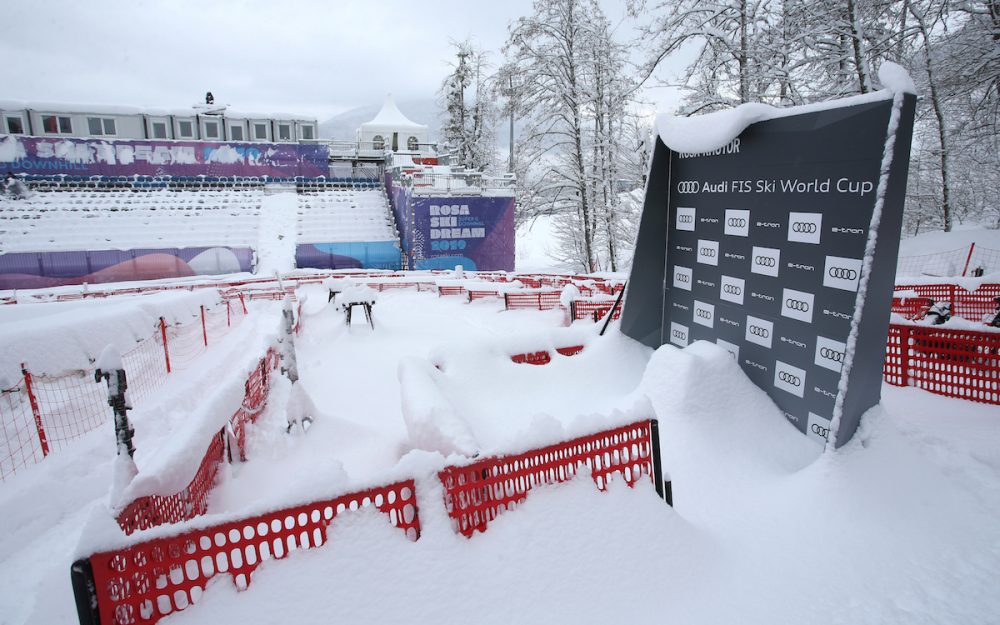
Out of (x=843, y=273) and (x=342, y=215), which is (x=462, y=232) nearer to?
(x=342, y=215)

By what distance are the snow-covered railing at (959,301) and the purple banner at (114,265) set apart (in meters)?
27.3

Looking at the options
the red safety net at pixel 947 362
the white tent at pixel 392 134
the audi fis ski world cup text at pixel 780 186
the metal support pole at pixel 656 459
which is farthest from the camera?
the white tent at pixel 392 134

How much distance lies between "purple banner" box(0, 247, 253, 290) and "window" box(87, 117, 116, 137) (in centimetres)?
1133

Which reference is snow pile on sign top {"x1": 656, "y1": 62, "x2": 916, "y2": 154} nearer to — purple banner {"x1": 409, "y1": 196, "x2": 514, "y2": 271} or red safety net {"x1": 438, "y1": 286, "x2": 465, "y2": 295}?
red safety net {"x1": 438, "y1": 286, "x2": 465, "y2": 295}

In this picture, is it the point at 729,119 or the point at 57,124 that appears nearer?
the point at 729,119

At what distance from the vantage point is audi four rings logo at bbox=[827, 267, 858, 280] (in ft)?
14.5

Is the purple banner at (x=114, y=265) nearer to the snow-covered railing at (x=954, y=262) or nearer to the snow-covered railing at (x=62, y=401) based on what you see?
the snow-covered railing at (x=62, y=401)

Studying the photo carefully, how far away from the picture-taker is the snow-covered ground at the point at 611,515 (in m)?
2.94

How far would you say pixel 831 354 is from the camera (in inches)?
184

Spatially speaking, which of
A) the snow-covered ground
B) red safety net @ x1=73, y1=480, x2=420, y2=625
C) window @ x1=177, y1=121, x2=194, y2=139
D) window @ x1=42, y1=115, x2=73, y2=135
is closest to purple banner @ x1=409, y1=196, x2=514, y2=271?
window @ x1=177, y1=121, x2=194, y2=139

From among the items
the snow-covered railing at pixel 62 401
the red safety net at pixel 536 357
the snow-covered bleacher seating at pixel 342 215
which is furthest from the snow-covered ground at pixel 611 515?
the snow-covered bleacher seating at pixel 342 215

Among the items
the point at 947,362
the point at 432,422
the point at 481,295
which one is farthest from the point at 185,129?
the point at 947,362

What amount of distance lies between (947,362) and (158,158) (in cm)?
3930

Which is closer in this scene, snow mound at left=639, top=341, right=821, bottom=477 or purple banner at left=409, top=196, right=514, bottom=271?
snow mound at left=639, top=341, right=821, bottom=477
